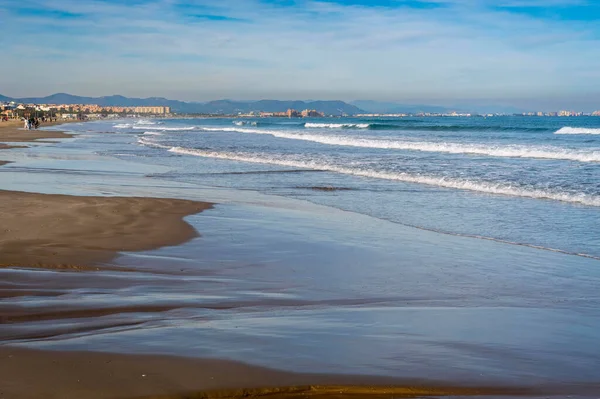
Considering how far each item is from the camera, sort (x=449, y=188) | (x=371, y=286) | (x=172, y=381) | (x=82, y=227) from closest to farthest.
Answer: (x=172, y=381) < (x=371, y=286) < (x=82, y=227) < (x=449, y=188)

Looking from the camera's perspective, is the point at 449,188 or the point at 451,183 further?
the point at 451,183

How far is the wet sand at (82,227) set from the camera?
7816 millimetres

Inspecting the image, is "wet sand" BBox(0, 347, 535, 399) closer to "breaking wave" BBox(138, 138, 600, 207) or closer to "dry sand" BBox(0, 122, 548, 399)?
"dry sand" BBox(0, 122, 548, 399)

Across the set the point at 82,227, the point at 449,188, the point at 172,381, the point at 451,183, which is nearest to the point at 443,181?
the point at 451,183

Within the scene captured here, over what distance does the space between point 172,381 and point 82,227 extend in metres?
6.47

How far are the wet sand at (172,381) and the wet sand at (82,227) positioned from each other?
135 inches

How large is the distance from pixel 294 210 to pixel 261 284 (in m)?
6.04

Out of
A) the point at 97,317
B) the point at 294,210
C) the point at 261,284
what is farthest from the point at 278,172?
the point at 97,317

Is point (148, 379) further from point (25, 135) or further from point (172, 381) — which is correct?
point (25, 135)

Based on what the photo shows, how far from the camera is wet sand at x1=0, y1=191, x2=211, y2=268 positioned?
25.6 ft

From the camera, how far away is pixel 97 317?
5.37m

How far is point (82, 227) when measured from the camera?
983 centimetres

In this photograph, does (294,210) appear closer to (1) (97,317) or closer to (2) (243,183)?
(2) (243,183)

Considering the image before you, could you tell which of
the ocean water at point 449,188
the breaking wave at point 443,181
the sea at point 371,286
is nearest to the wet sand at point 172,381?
the sea at point 371,286
